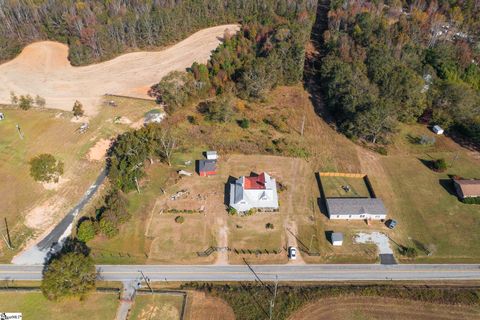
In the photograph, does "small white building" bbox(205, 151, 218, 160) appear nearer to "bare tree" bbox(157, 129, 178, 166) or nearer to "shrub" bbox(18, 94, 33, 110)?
"bare tree" bbox(157, 129, 178, 166)

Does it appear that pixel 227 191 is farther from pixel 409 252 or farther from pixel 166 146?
pixel 409 252

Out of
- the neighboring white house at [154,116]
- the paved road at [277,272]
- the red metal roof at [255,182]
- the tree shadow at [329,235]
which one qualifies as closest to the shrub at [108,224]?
the paved road at [277,272]

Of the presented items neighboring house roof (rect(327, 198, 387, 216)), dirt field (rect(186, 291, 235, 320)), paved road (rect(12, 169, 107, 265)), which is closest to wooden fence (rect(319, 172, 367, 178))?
neighboring house roof (rect(327, 198, 387, 216))

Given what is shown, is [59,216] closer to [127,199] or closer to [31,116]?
[127,199]

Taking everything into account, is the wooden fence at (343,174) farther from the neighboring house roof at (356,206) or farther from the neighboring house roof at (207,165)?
the neighboring house roof at (207,165)

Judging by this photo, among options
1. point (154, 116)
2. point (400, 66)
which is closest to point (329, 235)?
point (154, 116)

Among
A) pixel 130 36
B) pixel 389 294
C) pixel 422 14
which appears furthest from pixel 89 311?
pixel 422 14
